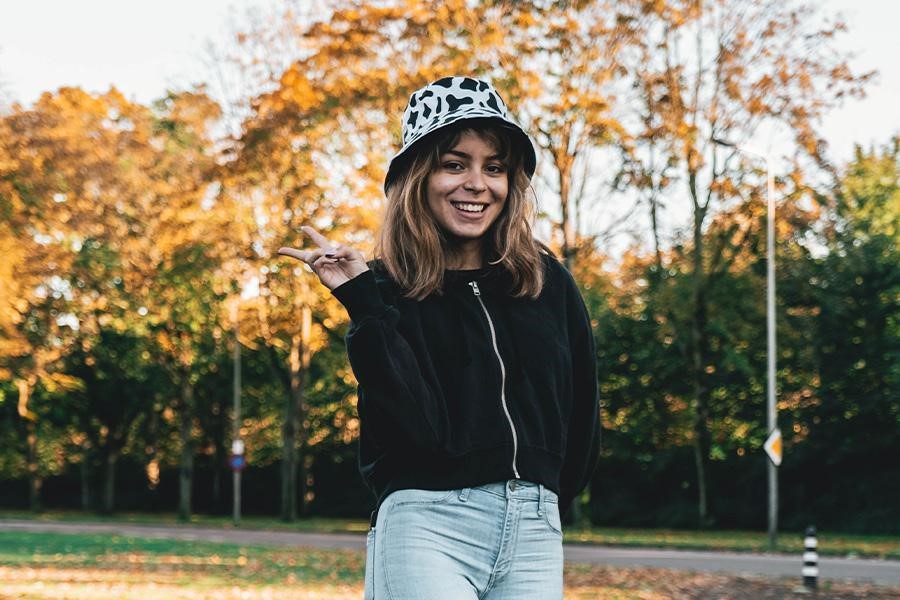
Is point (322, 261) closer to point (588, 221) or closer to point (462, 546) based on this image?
point (462, 546)

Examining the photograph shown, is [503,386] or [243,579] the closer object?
[503,386]

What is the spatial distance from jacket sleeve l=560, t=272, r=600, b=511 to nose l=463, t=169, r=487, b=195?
A: 1.11ft

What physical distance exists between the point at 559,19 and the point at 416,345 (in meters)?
21.2

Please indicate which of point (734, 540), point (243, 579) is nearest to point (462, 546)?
point (243, 579)

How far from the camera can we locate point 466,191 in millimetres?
2939

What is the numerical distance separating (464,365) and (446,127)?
564 mm

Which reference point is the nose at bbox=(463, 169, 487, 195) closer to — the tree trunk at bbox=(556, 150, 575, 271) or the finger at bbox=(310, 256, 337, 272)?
the finger at bbox=(310, 256, 337, 272)

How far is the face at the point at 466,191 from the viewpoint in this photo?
9.62ft

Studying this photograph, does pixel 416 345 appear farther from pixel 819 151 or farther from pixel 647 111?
pixel 819 151

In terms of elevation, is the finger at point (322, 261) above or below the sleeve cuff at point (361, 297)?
above

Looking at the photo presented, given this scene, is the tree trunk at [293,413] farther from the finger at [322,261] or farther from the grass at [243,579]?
the finger at [322,261]

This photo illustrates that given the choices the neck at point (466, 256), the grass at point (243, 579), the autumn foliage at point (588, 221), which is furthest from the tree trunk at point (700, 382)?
the neck at point (466, 256)

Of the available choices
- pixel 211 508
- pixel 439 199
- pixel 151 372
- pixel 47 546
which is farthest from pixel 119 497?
pixel 439 199

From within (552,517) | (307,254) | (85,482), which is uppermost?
(307,254)
